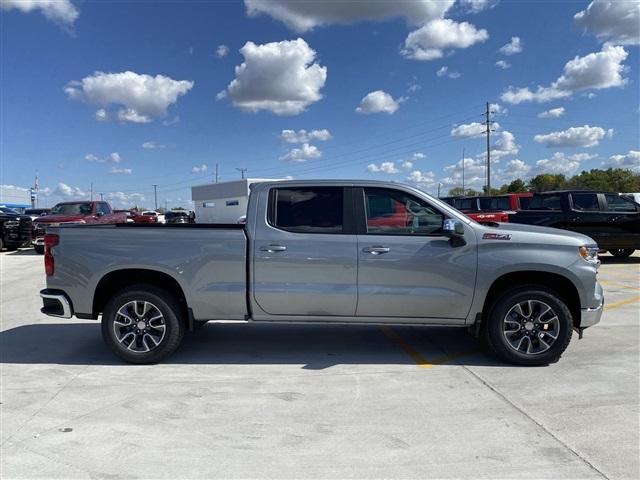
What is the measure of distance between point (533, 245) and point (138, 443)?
4.03 meters

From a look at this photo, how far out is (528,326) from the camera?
512cm

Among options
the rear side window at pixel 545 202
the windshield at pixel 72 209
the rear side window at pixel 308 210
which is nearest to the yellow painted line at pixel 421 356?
the rear side window at pixel 308 210

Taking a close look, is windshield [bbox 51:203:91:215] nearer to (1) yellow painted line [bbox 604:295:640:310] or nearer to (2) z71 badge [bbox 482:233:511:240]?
(2) z71 badge [bbox 482:233:511:240]

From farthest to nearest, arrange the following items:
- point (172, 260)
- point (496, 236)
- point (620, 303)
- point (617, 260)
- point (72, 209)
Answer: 1. point (72, 209)
2. point (617, 260)
3. point (620, 303)
4. point (172, 260)
5. point (496, 236)

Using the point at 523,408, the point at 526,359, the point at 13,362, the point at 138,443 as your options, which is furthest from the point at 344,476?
the point at 13,362

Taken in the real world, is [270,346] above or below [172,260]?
below

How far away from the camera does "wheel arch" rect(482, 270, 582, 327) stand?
5.14m

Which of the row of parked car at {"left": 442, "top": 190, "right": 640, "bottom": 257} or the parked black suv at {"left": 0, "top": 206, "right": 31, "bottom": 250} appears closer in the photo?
the row of parked car at {"left": 442, "top": 190, "right": 640, "bottom": 257}

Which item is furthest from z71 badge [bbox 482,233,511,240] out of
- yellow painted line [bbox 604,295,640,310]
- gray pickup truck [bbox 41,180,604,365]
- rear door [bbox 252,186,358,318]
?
yellow painted line [bbox 604,295,640,310]

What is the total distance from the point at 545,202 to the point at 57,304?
12442mm

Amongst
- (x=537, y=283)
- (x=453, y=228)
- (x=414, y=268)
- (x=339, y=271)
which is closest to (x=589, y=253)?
(x=537, y=283)

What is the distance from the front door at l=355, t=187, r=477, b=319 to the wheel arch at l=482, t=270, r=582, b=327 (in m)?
0.29

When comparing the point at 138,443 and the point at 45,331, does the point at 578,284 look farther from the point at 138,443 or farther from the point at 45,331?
the point at 45,331

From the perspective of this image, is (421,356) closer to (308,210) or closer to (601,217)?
(308,210)
